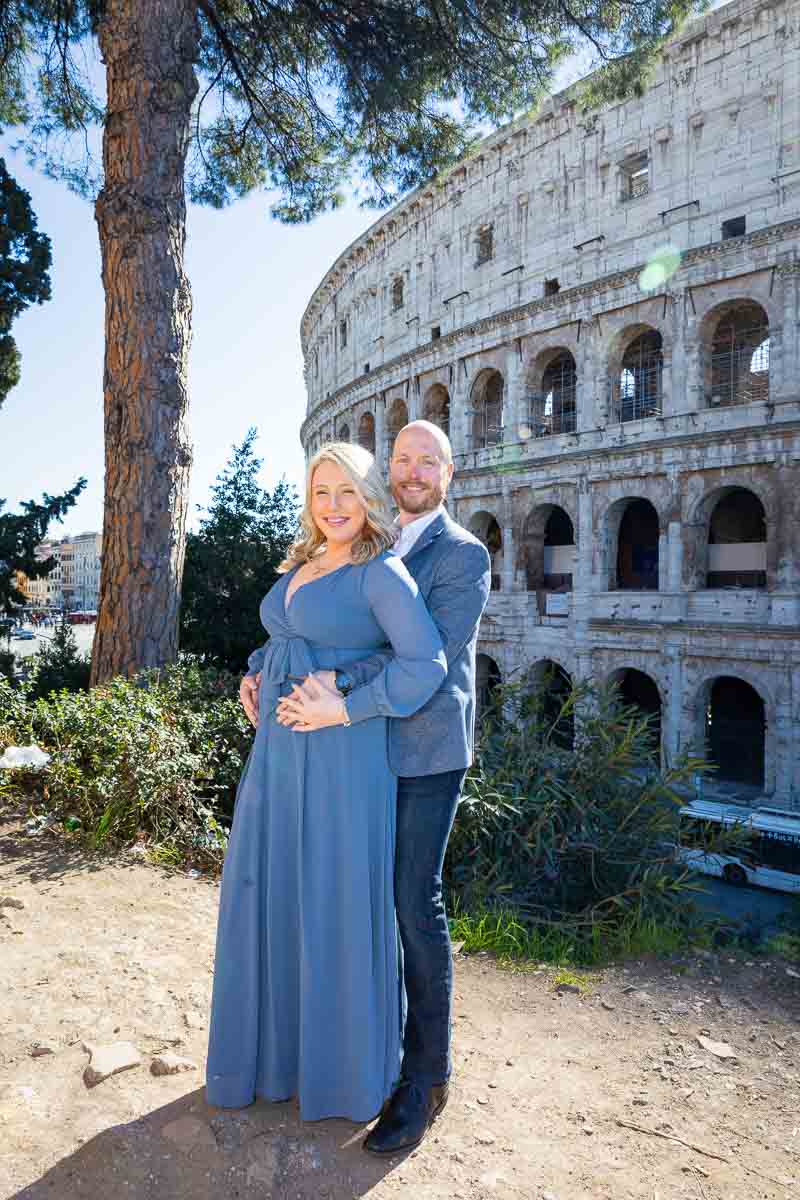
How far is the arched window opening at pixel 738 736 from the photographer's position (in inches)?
688

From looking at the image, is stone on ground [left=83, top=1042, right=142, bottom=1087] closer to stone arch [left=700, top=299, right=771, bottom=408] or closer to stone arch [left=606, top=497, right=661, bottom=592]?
stone arch [left=700, top=299, right=771, bottom=408]

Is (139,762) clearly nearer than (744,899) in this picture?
Yes

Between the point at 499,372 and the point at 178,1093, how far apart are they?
21.4 m

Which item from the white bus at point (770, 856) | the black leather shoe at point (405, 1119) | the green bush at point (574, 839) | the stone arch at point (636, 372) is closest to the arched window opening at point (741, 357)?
the stone arch at point (636, 372)

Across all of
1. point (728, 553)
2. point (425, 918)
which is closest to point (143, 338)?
point (425, 918)

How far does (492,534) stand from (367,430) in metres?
7.42

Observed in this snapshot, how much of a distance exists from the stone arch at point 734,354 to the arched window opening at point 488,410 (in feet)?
19.3

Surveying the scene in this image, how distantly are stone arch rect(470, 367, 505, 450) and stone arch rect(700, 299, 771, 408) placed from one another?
5.73 metres

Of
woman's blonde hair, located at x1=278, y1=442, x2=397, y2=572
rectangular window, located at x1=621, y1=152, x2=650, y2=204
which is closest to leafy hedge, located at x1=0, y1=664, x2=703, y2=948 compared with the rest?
woman's blonde hair, located at x1=278, y1=442, x2=397, y2=572

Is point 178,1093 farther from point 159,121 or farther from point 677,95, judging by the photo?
point 677,95

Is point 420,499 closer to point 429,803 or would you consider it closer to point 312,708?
point 312,708

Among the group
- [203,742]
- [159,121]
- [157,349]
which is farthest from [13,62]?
[203,742]

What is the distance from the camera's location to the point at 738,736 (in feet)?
58.6

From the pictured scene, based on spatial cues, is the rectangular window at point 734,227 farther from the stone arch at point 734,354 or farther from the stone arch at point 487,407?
the stone arch at point 487,407
